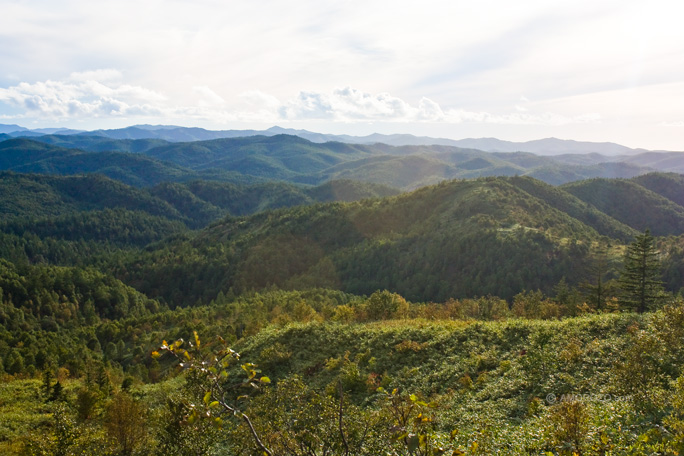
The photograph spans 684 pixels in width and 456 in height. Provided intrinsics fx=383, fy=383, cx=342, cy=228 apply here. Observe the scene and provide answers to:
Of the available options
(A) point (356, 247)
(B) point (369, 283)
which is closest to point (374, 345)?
(B) point (369, 283)

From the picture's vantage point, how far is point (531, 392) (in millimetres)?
29094

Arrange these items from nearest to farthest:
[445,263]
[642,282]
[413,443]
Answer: [413,443] < [642,282] < [445,263]

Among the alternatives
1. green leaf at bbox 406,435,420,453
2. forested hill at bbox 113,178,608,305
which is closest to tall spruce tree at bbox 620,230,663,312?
green leaf at bbox 406,435,420,453

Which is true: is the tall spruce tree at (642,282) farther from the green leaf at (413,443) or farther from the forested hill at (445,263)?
the forested hill at (445,263)

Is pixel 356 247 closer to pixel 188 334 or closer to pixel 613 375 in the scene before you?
pixel 188 334

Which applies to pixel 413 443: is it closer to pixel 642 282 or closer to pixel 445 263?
pixel 642 282

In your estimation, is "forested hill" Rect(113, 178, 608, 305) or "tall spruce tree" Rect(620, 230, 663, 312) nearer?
"tall spruce tree" Rect(620, 230, 663, 312)

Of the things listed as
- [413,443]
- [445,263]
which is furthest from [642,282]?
[445,263]

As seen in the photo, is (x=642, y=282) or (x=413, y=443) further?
(x=642, y=282)

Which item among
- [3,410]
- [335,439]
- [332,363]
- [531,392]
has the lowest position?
[3,410]

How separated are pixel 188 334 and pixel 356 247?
118 m

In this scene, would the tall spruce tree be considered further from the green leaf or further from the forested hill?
the forested hill

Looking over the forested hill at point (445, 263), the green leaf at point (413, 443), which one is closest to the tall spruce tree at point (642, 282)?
the green leaf at point (413, 443)

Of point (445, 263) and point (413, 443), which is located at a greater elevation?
point (413, 443)
